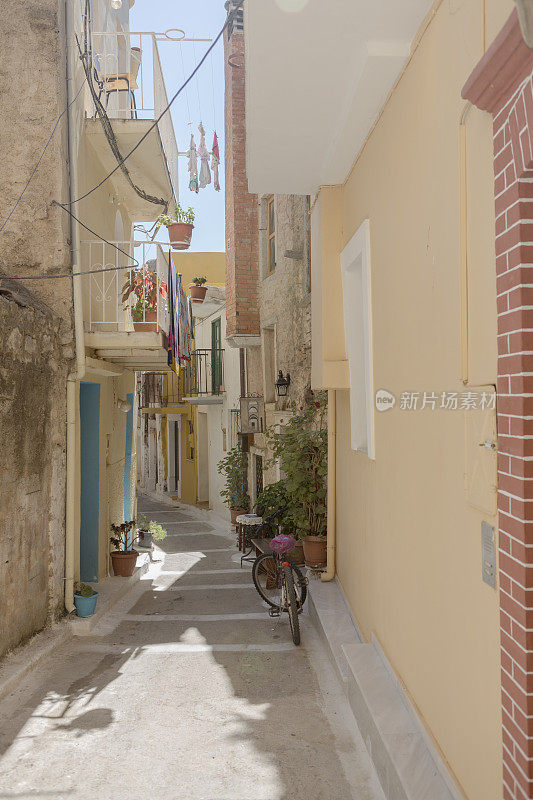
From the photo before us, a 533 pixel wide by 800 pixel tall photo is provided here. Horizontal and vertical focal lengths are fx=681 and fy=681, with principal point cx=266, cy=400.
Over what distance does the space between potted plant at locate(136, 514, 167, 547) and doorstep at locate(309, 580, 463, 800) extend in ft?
18.2

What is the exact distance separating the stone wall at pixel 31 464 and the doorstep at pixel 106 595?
26 cm

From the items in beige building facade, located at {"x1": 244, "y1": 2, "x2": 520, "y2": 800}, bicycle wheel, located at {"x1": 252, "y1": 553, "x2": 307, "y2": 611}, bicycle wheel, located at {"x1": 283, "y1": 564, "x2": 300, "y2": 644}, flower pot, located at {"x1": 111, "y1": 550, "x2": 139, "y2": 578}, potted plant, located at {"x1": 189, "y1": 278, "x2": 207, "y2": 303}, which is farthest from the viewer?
potted plant, located at {"x1": 189, "y1": 278, "x2": 207, "y2": 303}

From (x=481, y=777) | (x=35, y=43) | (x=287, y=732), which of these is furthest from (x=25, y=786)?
(x=35, y=43)

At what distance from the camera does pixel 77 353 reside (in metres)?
7.29

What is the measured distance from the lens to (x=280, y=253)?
12359 millimetres

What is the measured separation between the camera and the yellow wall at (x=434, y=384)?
265cm

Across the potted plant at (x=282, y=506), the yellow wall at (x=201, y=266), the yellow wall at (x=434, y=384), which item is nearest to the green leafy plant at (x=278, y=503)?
the potted plant at (x=282, y=506)

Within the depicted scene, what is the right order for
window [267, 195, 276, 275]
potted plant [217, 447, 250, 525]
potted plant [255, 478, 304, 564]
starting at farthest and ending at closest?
potted plant [217, 447, 250, 525], window [267, 195, 276, 275], potted plant [255, 478, 304, 564]

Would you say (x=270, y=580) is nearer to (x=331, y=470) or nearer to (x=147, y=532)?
(x=331, y=470)

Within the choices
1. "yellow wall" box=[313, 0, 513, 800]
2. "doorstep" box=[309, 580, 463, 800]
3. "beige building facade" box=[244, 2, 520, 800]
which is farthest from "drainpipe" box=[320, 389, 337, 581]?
"yellow wall" box=[313, 0, 513, 800]

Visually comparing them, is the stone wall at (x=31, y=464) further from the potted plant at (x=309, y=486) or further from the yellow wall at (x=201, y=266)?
the yellow wall at (x=201, y=266)

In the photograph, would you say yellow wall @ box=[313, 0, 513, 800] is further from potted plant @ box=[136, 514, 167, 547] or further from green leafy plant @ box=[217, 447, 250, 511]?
green leafy plant @ box=[217, 447, 250, 511]

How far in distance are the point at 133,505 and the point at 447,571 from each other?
32.1 ft

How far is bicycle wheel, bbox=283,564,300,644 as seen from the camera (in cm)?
635
